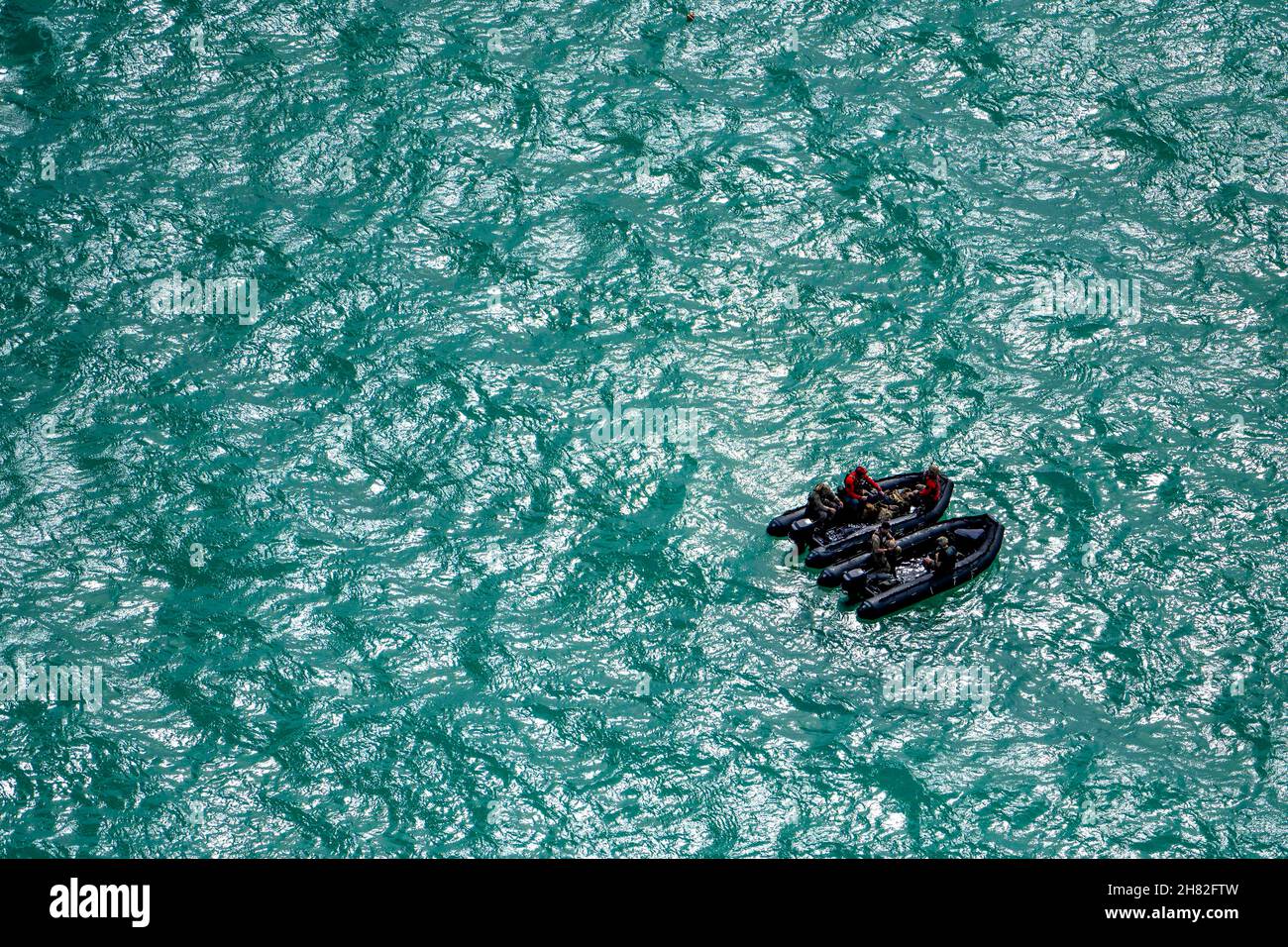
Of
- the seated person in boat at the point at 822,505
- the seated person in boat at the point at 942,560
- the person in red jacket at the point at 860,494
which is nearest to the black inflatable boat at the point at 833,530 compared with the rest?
the seated person in boat at the point at 822,505

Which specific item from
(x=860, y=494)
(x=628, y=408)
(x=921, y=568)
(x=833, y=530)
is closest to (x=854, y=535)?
(x=833, y=530)

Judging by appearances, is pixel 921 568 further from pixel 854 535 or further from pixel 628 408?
pixel 628 408

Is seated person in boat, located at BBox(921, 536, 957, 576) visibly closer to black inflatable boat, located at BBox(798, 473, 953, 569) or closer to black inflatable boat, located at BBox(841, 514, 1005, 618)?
black inflatable boat, located at BBox(841, 514, 1005, 618)

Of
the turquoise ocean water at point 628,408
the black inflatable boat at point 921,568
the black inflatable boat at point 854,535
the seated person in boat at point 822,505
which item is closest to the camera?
the turquoise ocean water at point 628,408

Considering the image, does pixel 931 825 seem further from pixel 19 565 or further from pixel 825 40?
pixel 825 40

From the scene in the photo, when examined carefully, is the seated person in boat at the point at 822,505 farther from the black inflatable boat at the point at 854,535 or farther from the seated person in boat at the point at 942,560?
the seated person in boat at the point at 942,560

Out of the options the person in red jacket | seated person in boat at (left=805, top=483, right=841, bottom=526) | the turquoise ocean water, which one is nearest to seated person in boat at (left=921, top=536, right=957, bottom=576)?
the turquoise ocean water

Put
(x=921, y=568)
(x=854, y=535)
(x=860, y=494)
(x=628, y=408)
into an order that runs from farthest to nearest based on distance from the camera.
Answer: (x=628, y=408), (x=860, y=494), (x=854, y=535), (x=921, y=568)
